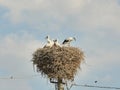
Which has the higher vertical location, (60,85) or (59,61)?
(59,61)

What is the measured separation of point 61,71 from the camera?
881 inches

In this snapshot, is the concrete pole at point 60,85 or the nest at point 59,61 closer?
the nest at point 59,61

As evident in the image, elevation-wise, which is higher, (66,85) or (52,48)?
(52,48)

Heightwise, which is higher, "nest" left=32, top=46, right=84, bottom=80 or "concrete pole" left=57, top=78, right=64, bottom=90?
"nest" left=32, top=46, right=84, bottom=80

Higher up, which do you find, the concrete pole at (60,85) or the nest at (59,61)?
the nest at (59,61)

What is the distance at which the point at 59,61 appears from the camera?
22.2 m

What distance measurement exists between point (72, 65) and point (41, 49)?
136 cm

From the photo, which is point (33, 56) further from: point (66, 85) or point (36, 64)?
point (66, 85)

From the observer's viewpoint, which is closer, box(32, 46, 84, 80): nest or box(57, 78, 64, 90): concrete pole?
box(32, 46, 84, 80): nest

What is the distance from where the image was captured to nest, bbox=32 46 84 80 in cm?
2217

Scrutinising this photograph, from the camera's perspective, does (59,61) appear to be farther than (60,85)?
No

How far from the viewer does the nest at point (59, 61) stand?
22.2 metres

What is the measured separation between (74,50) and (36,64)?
1566mm

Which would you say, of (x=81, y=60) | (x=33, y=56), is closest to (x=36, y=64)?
(x=33, y=56)
